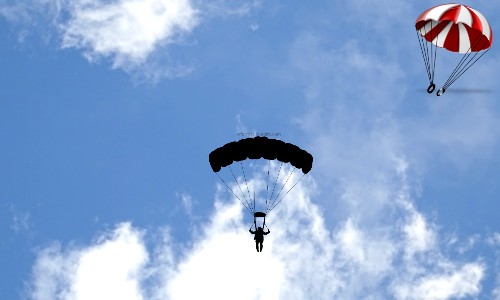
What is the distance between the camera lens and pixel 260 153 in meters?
41.8

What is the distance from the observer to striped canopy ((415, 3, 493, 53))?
4428 centimetres

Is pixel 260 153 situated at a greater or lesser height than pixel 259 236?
greater

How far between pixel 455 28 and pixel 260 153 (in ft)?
47.6

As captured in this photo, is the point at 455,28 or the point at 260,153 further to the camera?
the point at 455,28

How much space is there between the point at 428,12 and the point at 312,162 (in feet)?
34.8

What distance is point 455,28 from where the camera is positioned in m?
48.1

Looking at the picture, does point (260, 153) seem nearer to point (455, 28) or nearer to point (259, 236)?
point (259, 236)

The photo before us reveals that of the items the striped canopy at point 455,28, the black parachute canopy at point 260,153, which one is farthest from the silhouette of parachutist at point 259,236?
the striped canopy at point 455,28

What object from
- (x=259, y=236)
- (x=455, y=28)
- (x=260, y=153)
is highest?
(x=455, y=28)

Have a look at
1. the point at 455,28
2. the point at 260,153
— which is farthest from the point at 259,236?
the point at 455,28

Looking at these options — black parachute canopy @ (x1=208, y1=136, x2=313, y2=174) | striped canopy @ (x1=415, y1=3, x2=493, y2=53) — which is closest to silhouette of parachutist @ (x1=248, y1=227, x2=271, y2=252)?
black parachute canopy @ (x1=208, y1=136, x2=313, y2=174)

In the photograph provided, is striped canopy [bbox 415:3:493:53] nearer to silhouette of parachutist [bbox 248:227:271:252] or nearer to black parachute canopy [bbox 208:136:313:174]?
black parachute canopy [bbox 208:136:313:174]

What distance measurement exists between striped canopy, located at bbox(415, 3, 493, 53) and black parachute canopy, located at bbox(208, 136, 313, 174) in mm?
10309

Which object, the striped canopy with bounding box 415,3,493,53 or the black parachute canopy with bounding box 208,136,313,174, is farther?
the striped canopy with bounding box 415,3,493,53
